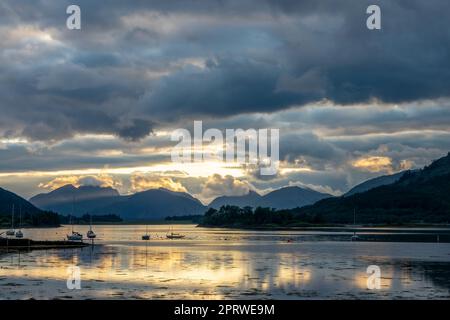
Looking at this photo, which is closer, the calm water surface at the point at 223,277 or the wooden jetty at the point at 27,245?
the calm water surface at the point at 223,277

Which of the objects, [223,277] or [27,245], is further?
[27,245]

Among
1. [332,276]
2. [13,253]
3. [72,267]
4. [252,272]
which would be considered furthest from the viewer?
[13,253]

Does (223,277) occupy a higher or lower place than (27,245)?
lower

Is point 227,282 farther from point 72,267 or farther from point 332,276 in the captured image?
point 72,267

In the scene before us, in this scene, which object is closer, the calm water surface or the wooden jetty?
the calm water surface

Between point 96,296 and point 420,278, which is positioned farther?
point 420,278

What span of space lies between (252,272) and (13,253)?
184 ft

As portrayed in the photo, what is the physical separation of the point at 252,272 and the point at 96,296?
2966 cm

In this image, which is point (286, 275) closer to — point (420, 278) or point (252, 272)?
point (252, 272)
